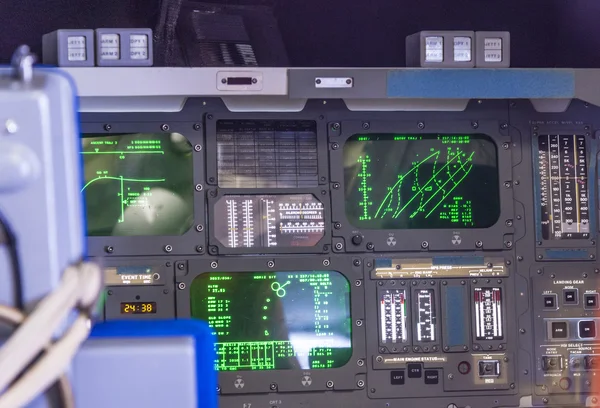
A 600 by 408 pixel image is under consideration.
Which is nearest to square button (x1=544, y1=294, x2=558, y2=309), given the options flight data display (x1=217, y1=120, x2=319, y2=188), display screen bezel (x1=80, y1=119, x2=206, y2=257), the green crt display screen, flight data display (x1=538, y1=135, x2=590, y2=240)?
flight data display (x1=538, y1=135, x2=590, y2=240)

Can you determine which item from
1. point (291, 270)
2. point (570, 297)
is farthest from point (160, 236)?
point (570, 297)

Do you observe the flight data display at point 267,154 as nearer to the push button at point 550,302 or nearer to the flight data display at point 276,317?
the flight data display at point 276,317

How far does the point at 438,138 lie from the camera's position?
180 inches

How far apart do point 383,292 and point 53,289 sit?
3.70m

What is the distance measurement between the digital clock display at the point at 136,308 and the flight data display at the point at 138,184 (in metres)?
0.36

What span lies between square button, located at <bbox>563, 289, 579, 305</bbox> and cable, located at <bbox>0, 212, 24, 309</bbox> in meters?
4.12

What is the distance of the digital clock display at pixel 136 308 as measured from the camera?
4320 millimetres

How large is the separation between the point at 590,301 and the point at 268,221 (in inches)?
70.9

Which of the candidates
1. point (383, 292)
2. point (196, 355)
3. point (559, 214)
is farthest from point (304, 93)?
point (196, 355)

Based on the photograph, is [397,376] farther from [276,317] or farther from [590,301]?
[590,301]

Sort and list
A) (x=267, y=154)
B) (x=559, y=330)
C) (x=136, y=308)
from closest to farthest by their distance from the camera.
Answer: (x=136, y=308)
(x=267, y=154)
(x=559, y=330)

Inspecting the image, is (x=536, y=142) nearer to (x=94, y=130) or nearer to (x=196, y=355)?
(x=94, y=130)

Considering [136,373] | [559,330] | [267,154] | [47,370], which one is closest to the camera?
[47,370]

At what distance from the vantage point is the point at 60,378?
84 centimetres
